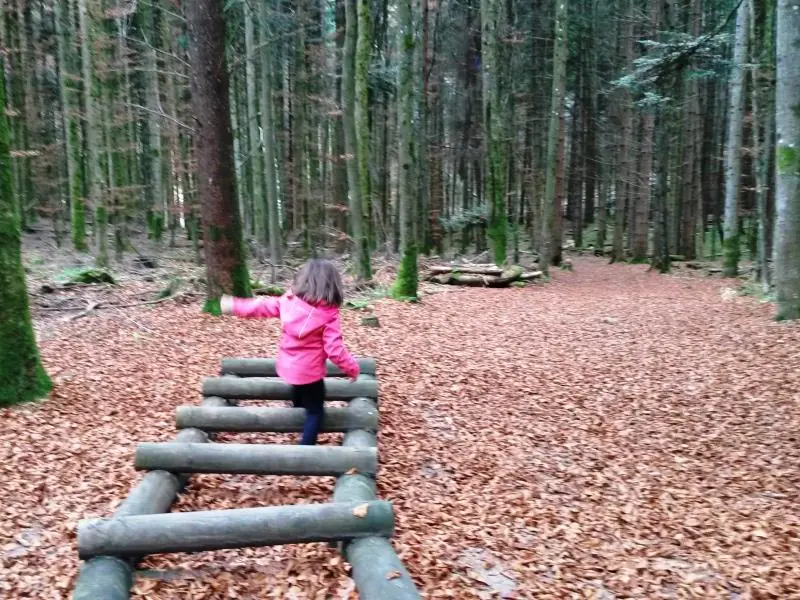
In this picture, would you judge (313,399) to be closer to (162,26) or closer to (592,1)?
(162,26)

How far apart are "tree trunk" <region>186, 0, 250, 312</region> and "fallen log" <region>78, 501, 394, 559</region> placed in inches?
258

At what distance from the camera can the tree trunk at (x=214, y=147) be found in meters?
9.14

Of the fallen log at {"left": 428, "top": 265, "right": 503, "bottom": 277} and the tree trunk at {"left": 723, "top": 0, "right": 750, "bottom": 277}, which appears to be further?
the fallen log at {"left": 428, "top": 265, "right": 503, "bottom": 277}

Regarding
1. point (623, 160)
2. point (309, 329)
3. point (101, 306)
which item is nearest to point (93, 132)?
point (101, 306)

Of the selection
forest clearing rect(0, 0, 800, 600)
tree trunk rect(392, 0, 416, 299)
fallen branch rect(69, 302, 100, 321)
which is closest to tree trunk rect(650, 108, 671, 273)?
forest clearing rect(0, 0, 800, 600)

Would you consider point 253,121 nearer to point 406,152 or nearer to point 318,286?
point 406,152

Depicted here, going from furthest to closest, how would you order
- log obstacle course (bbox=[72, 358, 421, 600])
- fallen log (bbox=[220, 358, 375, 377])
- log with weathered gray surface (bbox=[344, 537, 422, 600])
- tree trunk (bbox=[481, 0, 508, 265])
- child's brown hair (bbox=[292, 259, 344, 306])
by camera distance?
tree trunk (bbox=[481, 0, 508, 265])
fallen log (bbox=[220, 358, 375, 377])
child's brown hair (bbox=[292, 259, 344, 306])
log obstacle course (bbox=[72, 358, 421, 600])
log with weathered gray surface (bbox=[344, 537, 422, 600])

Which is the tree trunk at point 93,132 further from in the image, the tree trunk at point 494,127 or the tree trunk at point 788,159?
the tree trunk at point 788,159

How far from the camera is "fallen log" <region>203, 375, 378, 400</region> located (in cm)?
540

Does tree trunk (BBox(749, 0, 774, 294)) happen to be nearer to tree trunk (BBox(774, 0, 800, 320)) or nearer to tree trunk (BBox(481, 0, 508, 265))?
tree trunk (BBox(774, 0, 800, 320))

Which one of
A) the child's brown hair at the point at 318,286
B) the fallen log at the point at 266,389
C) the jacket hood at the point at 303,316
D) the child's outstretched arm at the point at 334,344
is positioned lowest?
the fallen log at the point at 266,389

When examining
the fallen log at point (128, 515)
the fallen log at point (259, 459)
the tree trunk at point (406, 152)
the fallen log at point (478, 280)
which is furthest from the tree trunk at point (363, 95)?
the fallen log at point (128, 515)

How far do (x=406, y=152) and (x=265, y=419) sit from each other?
882 centimetres

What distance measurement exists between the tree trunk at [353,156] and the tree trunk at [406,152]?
144 centimetres
